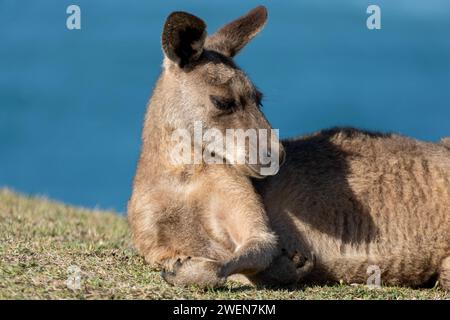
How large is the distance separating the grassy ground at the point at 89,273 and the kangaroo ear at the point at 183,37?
6.79 feet

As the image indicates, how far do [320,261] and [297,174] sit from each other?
0.92m

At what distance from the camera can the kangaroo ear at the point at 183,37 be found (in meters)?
8.36

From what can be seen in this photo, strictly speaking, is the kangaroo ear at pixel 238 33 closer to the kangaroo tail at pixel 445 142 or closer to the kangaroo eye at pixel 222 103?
the kangaroo eye at pixel 222 103

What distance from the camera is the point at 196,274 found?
289 inches

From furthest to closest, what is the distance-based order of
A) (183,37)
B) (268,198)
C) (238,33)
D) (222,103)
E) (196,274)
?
(238,33) < (268,198) < (183,37) < (222,103) < (196,274)

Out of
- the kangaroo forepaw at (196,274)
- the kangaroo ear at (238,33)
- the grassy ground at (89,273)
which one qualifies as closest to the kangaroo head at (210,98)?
the kangaroo ear at (238,33)

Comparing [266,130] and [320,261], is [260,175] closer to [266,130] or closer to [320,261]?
[266,130]

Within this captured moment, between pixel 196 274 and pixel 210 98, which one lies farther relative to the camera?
pixel 210 98

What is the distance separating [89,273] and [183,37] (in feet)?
7.95

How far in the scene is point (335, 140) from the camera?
931 cm

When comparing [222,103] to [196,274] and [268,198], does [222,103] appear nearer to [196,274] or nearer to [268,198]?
[268,198]

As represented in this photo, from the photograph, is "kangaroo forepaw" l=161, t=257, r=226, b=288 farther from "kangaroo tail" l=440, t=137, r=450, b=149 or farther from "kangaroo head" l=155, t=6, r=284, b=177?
"kangaroo tail" l=440, t=137, r=450, b=149

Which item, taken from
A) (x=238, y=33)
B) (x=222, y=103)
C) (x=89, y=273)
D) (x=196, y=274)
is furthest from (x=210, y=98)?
(x=89, y=273)

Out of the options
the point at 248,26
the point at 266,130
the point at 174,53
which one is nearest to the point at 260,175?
the point at 266,130
